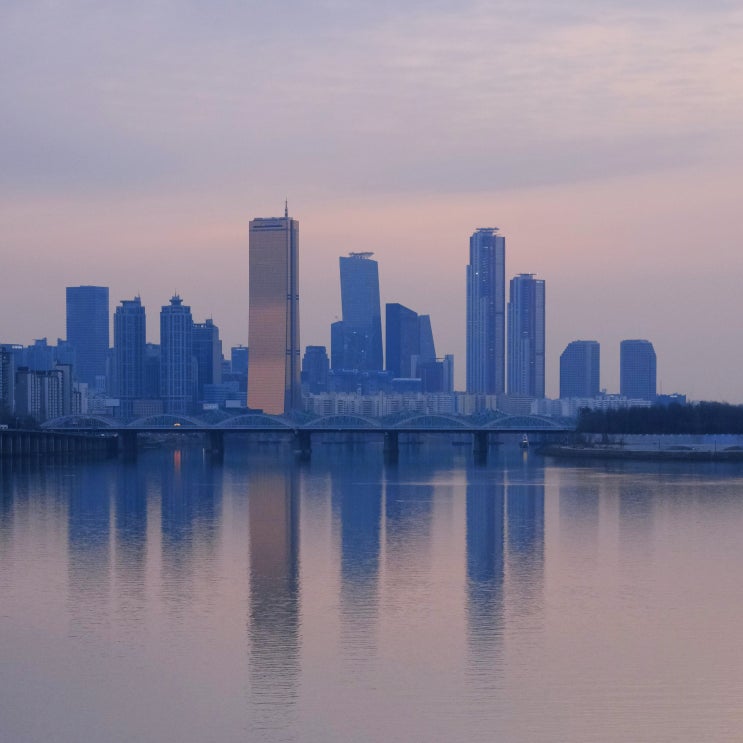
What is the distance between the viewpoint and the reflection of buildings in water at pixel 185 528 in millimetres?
21766

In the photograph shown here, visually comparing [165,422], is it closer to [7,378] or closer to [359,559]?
[7,378]

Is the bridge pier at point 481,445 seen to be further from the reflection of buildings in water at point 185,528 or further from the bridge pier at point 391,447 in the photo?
the reflection of buildings in water at point 185,528

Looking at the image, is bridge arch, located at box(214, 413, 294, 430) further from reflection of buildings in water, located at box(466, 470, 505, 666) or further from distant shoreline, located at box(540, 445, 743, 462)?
reflection of buildings in water, located at box(466, 470, 505, 666)

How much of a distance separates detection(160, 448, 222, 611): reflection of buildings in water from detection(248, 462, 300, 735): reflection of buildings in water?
0.98 metres

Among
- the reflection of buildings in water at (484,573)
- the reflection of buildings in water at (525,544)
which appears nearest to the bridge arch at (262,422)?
the reflection of buildings in water at (525,544)

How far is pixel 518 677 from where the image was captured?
15.1 m

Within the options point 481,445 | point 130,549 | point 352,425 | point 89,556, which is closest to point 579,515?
point 130,549

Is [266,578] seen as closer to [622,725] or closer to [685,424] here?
[622,725]

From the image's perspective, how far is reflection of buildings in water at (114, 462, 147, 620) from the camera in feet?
65.1

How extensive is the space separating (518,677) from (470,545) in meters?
12.7

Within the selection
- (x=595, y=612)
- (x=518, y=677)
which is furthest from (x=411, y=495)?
(x=518, y=677)

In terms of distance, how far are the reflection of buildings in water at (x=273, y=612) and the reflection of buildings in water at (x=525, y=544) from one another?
11.2 ft

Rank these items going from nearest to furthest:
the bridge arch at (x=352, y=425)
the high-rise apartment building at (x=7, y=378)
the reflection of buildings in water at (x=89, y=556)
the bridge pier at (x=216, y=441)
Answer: the reflection of buildings in water at (x=89, y=556) < the bridge pier at (x=216, y=441) < the bridge arch at (x=352, y=425) < the high-rise apartment building at (x=7, y=378)

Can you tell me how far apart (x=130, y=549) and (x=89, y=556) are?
1285 mm
